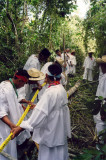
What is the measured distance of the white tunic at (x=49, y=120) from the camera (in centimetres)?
200

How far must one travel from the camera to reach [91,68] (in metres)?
→ 8.59

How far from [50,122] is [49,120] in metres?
0.03

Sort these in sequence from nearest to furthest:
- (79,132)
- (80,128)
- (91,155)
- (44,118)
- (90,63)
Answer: (91,155), (44,118), (79,132), (80,128), (90,63)

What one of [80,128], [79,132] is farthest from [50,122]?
[80,128]

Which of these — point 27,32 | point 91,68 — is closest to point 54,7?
point 27,32

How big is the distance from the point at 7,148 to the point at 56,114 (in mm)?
887

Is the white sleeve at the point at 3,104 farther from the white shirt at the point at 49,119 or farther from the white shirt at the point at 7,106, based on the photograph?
the white shirt at the point at 49,119

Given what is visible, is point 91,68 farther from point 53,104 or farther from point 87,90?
point 53,104

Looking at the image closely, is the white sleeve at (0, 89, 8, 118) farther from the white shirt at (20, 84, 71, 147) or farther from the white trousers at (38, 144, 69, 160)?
the white trousers at (38, 144, 69, 160)

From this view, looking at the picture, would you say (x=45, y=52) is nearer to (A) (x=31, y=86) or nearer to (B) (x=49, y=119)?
(A) (x=31, y=86)

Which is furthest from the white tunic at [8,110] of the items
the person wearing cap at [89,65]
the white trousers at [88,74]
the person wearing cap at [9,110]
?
the white trousers at [88,74]

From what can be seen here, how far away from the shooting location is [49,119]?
2137mm

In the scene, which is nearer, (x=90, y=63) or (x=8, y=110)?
(x=8, y=110)

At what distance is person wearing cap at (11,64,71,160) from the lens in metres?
2.01
